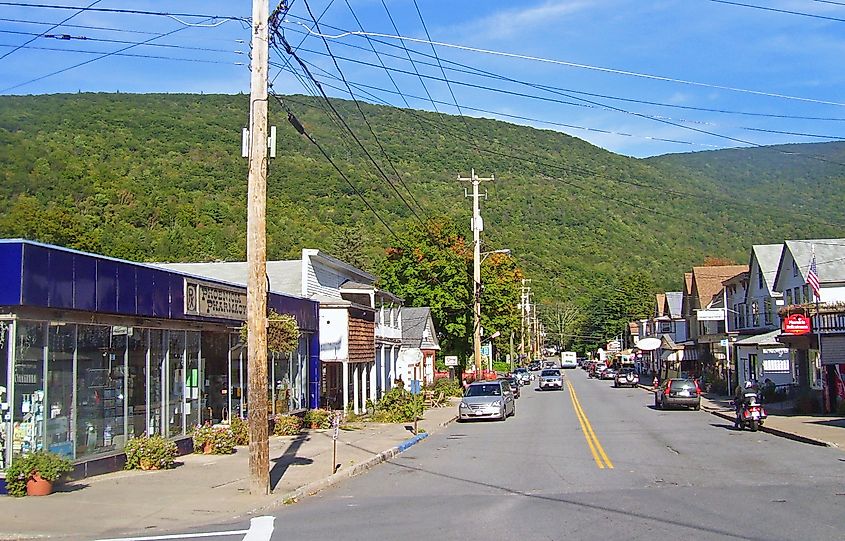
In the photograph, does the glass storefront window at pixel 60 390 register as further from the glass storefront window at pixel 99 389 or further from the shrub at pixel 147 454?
the shrub at pixel 147 454

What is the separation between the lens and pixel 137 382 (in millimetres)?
19000

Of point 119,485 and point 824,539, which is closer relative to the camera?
point 824,539

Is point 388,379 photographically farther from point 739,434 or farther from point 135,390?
point 135,390

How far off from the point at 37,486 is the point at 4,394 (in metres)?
1.70

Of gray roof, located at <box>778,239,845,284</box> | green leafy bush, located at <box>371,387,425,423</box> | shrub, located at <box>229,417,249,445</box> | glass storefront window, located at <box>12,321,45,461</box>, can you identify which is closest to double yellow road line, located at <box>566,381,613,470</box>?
green leafy bush, located at <box>371,387,425,423</box>

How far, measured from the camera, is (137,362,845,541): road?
441 inches

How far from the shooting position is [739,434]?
27.3 m

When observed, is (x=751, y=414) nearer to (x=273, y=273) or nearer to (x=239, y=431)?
(x=239, y=431)

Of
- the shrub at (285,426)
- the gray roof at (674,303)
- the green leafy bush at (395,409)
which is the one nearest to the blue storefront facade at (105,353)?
the shrub at (285,426)

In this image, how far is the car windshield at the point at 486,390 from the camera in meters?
35.7

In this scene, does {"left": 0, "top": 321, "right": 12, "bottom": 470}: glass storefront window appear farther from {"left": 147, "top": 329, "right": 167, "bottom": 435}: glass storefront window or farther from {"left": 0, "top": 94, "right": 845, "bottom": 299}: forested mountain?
{"left": 0, "top": 94, "right": 845, "bottom": 299}: forested mountain

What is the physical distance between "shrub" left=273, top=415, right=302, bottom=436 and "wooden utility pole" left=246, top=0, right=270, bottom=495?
11.1 meters

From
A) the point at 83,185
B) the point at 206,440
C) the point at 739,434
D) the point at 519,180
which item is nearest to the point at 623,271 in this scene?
the point at 519,180

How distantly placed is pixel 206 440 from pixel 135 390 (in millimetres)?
2873
